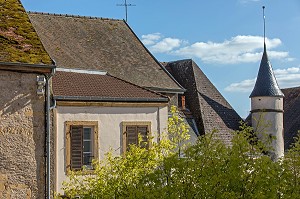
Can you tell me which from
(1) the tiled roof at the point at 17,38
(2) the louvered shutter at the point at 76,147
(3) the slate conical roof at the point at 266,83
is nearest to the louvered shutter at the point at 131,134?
(2) the louvered shutter at the point at 76,147

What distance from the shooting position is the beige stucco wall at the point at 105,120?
1532 centimetres

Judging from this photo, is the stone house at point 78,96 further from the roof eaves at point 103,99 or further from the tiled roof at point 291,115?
the tiled roof at point 291,115

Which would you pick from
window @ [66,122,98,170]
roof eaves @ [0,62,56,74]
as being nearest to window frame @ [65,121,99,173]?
window @ [66,122,98,170]

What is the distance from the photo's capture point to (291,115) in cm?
3422

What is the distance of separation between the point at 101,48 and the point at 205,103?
245 inches

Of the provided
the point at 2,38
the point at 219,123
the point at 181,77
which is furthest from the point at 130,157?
the point at 181,77

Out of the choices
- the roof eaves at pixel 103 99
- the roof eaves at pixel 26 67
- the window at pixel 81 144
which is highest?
the roof eaves at pixel 26 67

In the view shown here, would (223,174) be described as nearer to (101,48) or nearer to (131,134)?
(131,134)

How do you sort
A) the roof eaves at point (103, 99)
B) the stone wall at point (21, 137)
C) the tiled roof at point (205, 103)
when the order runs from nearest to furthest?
the stone wall at point (21, 137) < the roof eaves at point (103, 99) < the tiled roof at point (205, 103)

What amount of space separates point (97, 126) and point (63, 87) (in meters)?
1.50

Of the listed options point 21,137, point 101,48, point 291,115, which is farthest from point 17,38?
point 291,115

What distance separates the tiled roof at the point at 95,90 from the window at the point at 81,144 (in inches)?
31.7

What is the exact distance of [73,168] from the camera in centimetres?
1548

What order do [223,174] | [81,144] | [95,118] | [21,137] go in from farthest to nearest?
[95,118] → [81,144] → [21,137] → [223,174]
